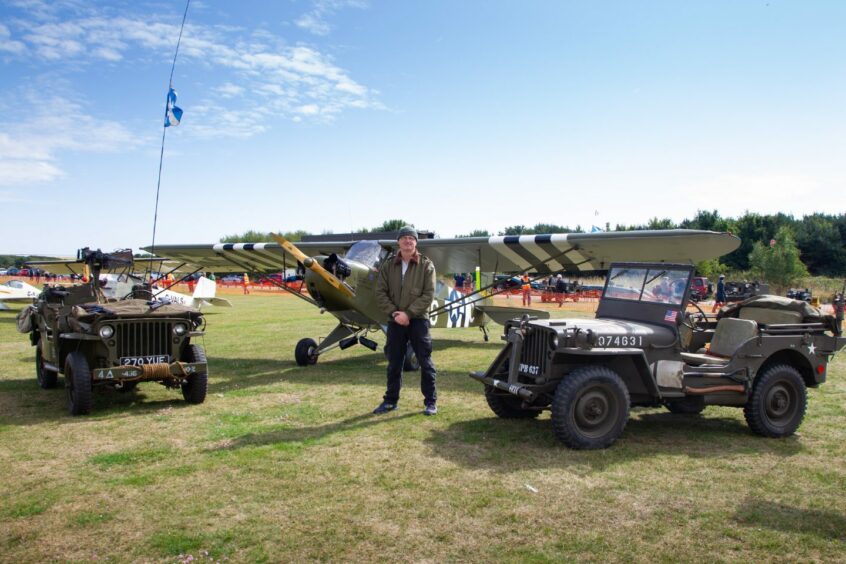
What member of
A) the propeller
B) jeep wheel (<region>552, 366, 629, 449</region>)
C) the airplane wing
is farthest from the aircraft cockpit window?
jeep wheel (<region>552, 366, 629, 449</region>)

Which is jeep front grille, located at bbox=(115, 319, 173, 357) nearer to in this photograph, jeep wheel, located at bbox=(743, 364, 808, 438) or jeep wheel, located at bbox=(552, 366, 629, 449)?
jeep wheel, located at bbox=(552, 366, 629, 449)

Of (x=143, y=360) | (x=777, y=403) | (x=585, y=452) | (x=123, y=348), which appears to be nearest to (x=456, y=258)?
(x=143, y=360)

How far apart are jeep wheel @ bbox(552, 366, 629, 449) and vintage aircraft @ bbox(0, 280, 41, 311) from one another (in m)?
24.5

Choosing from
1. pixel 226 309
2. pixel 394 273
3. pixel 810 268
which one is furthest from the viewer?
pixel 810 268

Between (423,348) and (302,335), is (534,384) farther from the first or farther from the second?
(302,335)

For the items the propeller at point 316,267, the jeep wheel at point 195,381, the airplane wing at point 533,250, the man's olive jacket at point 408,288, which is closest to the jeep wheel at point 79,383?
the jeep wheel at point 195,381

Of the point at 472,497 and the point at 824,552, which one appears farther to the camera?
the point at 472,497

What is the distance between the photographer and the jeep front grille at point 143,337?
6.77m

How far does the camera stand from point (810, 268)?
178ft

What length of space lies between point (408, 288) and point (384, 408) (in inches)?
57.1

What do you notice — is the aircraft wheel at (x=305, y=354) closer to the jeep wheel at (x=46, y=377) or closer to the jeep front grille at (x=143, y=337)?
the jeep wheel at (x=46, y=377)

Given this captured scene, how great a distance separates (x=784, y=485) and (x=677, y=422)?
2.02 m

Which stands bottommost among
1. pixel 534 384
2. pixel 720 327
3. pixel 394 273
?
pixel 534 384

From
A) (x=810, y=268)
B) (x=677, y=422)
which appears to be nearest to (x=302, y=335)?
(x=677, y=422)
